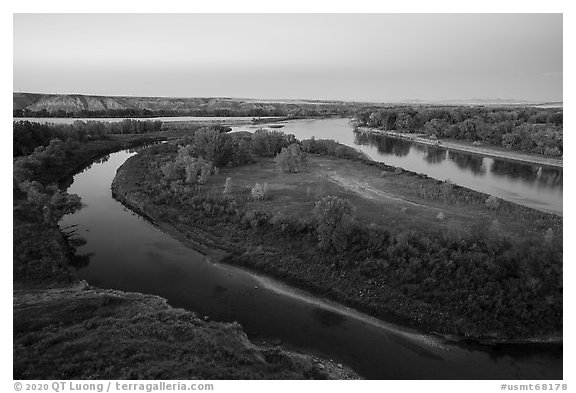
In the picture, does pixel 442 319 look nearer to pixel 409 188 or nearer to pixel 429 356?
pixel 429 356

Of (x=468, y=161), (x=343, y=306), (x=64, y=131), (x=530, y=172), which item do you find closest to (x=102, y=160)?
(x=64, y=131)

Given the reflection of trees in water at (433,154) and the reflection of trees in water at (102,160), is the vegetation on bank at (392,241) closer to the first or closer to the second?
the reflection of trees in water at (433,154)

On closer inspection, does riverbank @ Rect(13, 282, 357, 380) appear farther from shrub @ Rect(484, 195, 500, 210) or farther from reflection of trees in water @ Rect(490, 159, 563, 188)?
reflection of trees in water @ Rect(490, 159, 563, 188)

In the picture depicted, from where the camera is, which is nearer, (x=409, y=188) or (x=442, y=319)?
(x=442, y=319)

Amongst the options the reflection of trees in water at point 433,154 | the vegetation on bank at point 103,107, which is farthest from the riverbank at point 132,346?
the vegetation on bank at point 103,107

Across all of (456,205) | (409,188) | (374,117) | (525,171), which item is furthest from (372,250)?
(374,117)

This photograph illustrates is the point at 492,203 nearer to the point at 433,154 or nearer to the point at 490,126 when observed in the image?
the point at 433,154

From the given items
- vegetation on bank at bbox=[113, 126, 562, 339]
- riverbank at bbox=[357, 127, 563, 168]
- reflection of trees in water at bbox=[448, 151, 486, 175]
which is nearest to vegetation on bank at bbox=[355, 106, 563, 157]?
riverbank at bbox=[357, 127, 563, 168]

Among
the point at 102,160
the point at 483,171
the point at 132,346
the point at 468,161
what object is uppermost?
the point at 102,160
